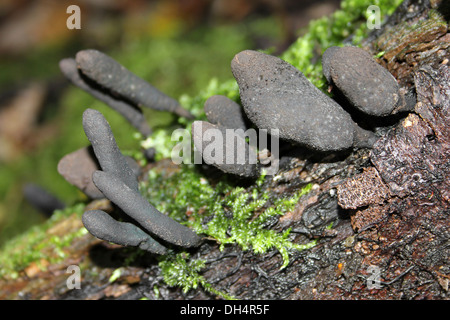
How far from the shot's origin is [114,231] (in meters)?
1.52

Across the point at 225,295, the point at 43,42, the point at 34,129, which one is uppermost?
the point at 43,42

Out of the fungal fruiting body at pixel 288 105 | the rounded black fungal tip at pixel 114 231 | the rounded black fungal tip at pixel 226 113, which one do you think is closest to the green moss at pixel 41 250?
the rounded black fungal tip at pixel 114 231

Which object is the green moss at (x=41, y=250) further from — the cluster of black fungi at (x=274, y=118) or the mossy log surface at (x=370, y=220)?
the cluster of black fungi at (x=274, y=118)

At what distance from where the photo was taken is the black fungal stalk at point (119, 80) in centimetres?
191

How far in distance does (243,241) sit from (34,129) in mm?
3657

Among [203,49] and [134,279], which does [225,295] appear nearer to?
[134,279]

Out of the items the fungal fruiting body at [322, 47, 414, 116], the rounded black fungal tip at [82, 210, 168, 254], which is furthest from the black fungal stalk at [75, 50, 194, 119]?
the fungal fruiting body at [322, 47, 414, 116]

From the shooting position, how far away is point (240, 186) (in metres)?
1.91

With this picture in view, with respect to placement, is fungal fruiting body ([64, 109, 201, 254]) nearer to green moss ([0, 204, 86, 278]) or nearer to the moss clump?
the moss clump

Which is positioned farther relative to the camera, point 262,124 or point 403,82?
point 403,82

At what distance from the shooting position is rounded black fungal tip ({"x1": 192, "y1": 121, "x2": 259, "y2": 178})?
1528 mm

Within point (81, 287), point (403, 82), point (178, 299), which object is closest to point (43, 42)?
point (81, 287)

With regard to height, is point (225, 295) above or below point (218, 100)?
below

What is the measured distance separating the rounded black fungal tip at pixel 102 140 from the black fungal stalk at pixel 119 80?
1.55ft
